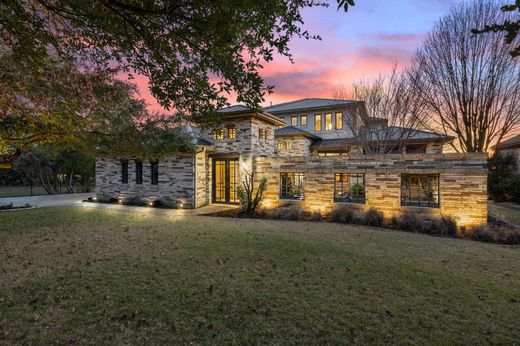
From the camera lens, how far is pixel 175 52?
4.51 meters

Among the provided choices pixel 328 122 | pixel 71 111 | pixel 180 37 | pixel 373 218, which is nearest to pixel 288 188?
pixel 373 218

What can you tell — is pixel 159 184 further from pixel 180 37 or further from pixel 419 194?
pixel 419 194

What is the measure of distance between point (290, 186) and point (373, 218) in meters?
4.56

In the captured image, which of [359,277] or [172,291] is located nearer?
[172,291]

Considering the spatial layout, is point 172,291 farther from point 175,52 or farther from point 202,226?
point 202,226

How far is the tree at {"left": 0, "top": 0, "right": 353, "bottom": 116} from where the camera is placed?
3.48 metres

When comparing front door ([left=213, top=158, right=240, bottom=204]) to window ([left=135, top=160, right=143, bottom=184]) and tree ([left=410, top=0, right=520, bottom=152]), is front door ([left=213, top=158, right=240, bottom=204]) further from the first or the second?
tree ([left=410, top=0, right=520, bottom=152])

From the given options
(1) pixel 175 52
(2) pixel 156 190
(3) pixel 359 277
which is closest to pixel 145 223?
(2) pixel 156 190

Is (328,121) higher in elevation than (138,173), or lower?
higher

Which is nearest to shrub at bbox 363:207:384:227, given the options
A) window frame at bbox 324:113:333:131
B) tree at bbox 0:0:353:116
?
tree at bbox 0:0:353:116

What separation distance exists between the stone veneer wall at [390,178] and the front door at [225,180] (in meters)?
1.79

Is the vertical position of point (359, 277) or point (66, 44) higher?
point (66, 44)

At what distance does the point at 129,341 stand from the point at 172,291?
1.21 m

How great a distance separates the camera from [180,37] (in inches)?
156
